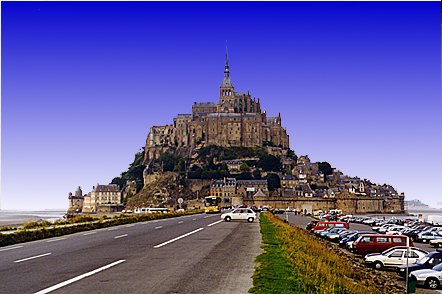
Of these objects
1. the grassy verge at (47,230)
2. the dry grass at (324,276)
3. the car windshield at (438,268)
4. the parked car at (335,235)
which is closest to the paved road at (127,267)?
the dry grass at (324,276)

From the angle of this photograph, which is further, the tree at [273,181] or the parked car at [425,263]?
the tree at [273,181]

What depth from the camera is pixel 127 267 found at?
17.5 meters

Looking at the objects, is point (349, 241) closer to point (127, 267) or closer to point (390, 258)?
point (390, 258)

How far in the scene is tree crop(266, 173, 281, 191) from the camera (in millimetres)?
180375

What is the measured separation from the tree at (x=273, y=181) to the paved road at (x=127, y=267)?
153 metres

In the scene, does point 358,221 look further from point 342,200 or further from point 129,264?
point 129,264

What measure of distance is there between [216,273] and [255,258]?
4.91 m

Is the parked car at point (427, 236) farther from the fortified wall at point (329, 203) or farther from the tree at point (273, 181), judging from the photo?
the tree at point (273, 181)

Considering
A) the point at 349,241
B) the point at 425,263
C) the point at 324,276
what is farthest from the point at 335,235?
the point at 324,276

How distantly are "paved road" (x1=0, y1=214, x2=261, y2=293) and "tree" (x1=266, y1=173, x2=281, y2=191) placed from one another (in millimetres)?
153257

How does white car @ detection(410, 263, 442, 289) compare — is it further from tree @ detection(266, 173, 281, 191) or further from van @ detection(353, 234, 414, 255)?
tree @ detection(266, 173, 281, 191)

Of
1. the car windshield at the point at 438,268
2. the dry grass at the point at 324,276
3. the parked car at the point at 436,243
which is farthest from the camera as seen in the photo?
the parked car at the point at 436,243

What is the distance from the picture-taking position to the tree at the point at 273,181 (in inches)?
7101

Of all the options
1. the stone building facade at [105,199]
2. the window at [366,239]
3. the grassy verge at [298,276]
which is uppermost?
the stone building facade at [105,199]
